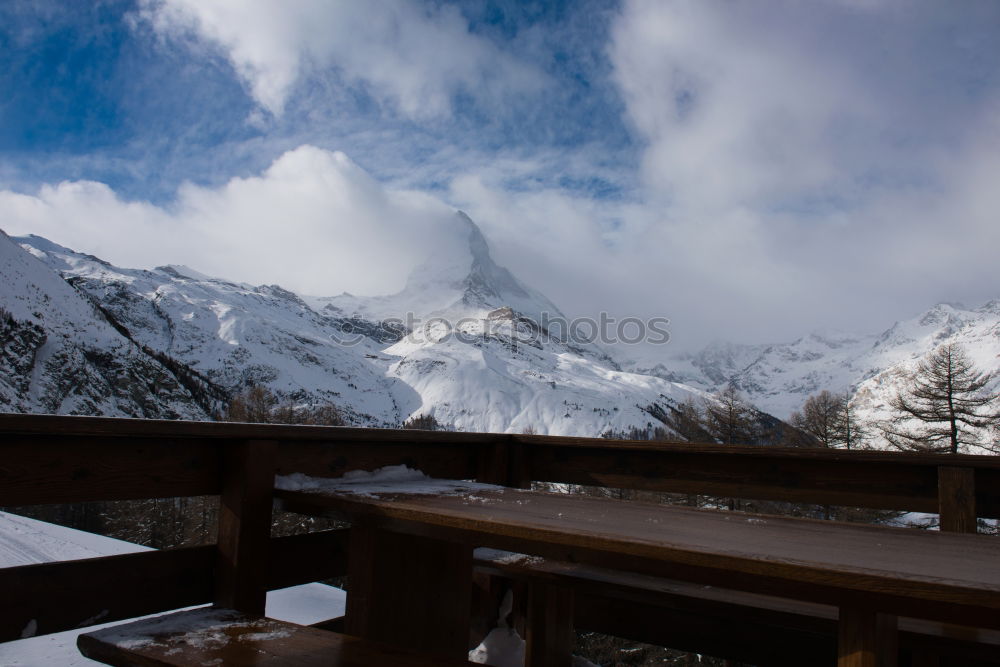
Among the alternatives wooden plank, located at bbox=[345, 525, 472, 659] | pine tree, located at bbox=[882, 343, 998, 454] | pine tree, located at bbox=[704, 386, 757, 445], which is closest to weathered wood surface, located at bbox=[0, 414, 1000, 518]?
wooden plank, located at bbox=[345, 525, 472, 659]

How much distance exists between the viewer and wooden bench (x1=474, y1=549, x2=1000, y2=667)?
2.07 m

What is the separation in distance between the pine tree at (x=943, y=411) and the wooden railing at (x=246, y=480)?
70.6 ft

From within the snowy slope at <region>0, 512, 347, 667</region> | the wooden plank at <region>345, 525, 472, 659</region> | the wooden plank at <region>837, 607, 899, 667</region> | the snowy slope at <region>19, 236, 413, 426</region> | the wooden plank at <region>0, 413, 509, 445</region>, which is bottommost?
the snowy slope at <region>0, 512, 347, 667</region>

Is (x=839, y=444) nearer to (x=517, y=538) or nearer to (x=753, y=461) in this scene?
(x=753, y=461)

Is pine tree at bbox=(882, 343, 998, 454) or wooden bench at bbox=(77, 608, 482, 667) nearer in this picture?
wooden bench at bbox=(77, 608, 482, 667)

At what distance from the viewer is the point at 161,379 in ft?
259

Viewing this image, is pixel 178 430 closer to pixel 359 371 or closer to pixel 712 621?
pixel 712 621

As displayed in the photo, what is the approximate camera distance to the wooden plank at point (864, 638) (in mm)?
1395

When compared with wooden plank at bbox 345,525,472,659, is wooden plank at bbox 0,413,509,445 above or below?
above

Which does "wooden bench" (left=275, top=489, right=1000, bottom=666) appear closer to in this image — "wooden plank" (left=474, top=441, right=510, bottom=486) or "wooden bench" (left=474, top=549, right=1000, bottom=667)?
"wooden bench" (left=474, top=549, right=1000, bottom=667)

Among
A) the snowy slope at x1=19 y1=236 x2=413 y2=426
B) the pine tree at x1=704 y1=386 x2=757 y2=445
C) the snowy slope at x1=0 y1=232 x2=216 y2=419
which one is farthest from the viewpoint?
the snowy slope at x1=19 y1=236 x2=413 y2=426

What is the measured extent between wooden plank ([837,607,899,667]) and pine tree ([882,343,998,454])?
23.2 meters

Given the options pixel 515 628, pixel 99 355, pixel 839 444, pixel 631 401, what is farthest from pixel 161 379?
pixel 631 401

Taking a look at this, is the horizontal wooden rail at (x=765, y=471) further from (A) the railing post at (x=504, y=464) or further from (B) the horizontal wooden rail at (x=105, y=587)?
(B) the horizontal wooden rail at (x=105, y=587)
